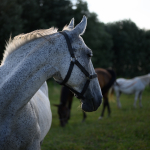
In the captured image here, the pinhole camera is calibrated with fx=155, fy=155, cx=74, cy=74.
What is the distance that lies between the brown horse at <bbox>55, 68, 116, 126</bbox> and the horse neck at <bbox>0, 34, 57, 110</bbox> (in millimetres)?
4074

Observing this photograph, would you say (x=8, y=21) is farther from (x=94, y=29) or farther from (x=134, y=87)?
(x=94, y=29)

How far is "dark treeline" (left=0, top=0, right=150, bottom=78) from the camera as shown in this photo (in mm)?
10789

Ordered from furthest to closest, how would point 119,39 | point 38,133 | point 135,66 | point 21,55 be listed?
point 119,39, point 135,66, point 38,133, point 21,55

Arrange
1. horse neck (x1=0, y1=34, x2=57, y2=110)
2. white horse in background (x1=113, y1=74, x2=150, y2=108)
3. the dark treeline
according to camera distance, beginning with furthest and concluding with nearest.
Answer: the dark treeline < white horse in background (x1=113, y1=74, x2=150, y2=108) < horse neck (x1=0, y1=34, x2=57, y2=110)

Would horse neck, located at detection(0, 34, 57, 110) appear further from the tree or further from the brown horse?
the tree

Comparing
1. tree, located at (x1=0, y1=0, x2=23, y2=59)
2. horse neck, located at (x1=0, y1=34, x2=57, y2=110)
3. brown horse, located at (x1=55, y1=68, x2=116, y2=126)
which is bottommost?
brown horse, located at (x1=55, y1=68, x2=116, y2=126)

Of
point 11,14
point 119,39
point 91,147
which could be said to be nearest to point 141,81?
point 91,147

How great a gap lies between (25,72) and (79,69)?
0.54m

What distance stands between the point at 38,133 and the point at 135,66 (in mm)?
26184

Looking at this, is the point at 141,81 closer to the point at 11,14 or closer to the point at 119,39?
the point at 11,14

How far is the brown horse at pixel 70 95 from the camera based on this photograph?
5.63 metres

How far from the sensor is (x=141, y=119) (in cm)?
607

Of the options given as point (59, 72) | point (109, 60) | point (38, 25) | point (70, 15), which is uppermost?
point (70, 15)

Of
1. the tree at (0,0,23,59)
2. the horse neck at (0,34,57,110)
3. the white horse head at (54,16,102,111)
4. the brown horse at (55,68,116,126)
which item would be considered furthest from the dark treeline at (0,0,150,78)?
the white horse head at (54,16,102,111)
